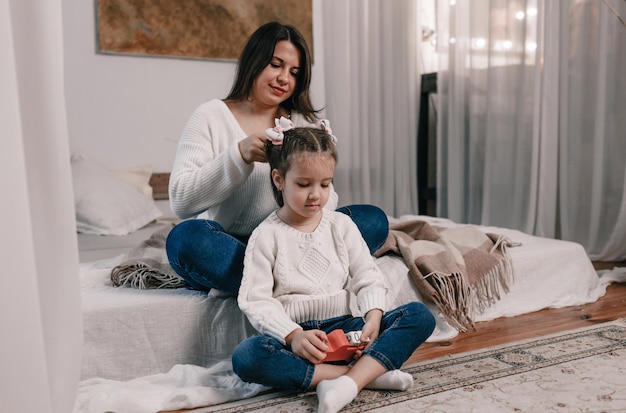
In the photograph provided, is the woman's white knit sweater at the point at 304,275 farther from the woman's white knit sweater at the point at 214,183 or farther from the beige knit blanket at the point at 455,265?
the beige knit blanket at the point at 455,265

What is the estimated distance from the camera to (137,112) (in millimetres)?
3309

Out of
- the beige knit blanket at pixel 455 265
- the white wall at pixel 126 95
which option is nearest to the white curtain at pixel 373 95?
the white wall at pixel 126 95

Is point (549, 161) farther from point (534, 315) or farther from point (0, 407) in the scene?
point (0, 407)

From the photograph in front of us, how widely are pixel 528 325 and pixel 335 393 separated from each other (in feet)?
2.98

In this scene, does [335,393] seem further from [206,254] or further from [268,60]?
[268,60]

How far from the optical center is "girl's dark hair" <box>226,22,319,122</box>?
1675mm

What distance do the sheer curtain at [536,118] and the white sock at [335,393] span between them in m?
1.92

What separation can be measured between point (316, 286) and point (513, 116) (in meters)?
2.10

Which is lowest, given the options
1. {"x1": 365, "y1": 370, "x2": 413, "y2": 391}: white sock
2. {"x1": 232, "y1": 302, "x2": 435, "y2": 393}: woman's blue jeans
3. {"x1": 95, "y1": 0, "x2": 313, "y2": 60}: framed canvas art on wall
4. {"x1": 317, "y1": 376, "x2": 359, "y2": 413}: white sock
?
{"x1": 365, "y1": 370, "x2": 413, "y2": 391}: white sock

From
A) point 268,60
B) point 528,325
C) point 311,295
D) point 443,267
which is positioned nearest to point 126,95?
point 268,60

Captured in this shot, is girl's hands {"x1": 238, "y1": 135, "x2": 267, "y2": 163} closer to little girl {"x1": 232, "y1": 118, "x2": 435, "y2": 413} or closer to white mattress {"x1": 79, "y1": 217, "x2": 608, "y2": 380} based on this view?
little girl {"x1": 232, "y1": 118, "x2": 435, "y2": 413}

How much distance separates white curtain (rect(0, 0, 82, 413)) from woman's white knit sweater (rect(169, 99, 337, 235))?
58 cm

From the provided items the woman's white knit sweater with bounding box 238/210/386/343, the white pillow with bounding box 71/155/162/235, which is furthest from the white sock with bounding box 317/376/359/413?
the white pillow with bounding box 71/155/162/235

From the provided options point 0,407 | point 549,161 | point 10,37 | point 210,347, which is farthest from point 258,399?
point 549,161
